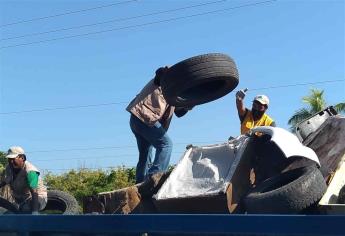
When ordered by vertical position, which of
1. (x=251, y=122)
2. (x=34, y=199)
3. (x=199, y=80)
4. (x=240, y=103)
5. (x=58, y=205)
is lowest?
(x=58, y=205)

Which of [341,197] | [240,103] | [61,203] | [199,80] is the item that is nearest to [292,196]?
[341,197]

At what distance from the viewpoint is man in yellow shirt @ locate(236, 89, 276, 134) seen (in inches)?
210

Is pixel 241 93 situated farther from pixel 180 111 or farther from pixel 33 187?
pixel 33 187

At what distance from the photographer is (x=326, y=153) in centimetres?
387

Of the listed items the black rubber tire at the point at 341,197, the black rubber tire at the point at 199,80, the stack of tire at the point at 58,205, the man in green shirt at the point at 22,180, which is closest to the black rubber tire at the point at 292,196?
the black rubber tire at the point at 341,197

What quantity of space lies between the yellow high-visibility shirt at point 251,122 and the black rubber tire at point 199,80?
19.6 inches

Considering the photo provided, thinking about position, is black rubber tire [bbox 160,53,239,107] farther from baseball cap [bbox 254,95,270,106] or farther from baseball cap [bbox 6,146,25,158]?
baseball cap [bbox 6,146,25,158]

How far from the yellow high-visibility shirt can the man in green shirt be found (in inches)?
76.3

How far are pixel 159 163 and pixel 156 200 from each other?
5.02ft

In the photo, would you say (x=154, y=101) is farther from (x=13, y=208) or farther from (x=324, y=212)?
(x=324, y=212)

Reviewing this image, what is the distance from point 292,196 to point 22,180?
3.54 m

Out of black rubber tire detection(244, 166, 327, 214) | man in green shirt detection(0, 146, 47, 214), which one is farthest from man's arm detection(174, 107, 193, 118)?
black rubber tire detection(244, 166, 327, 214)

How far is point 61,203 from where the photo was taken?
562cm
